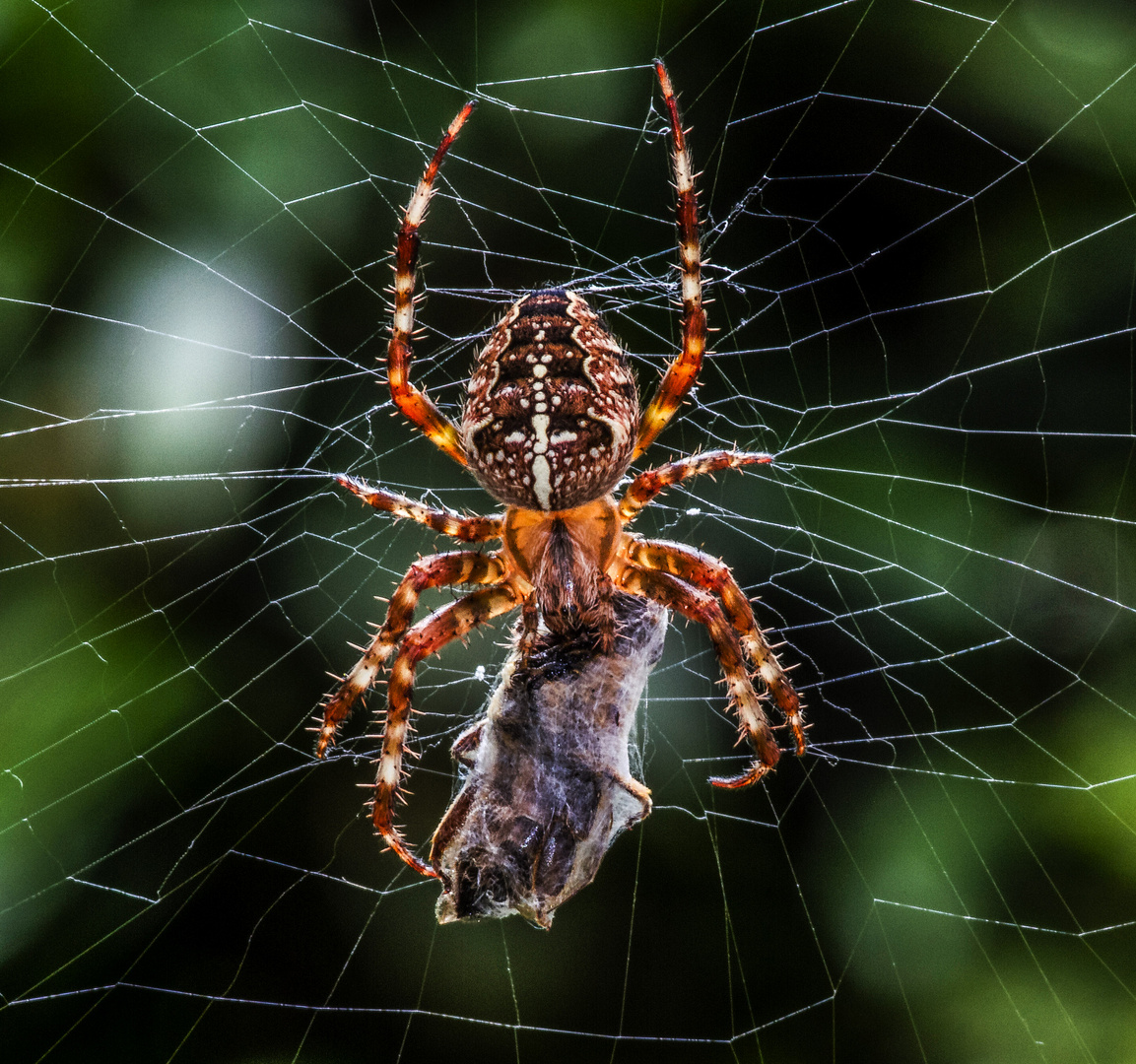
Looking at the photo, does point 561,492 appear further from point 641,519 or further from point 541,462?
point 641,519

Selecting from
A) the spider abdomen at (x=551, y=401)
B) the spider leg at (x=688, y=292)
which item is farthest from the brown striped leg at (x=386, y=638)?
the spider leg at (x=688, y=292)

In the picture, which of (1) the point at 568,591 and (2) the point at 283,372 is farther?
(2) the point at 283,372

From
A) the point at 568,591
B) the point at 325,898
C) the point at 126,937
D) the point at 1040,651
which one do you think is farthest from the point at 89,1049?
the point at 1040,651

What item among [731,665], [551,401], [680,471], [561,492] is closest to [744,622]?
[731,665]

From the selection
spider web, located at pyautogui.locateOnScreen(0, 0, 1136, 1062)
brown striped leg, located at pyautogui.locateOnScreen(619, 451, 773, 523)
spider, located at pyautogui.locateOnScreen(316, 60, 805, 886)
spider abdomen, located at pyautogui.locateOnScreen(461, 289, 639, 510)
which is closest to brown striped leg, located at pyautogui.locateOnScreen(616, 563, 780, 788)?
spider, located at pyautogui.locateOnScreen(316, 60, 805, 886)

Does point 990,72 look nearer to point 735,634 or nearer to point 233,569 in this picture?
point 735,634
